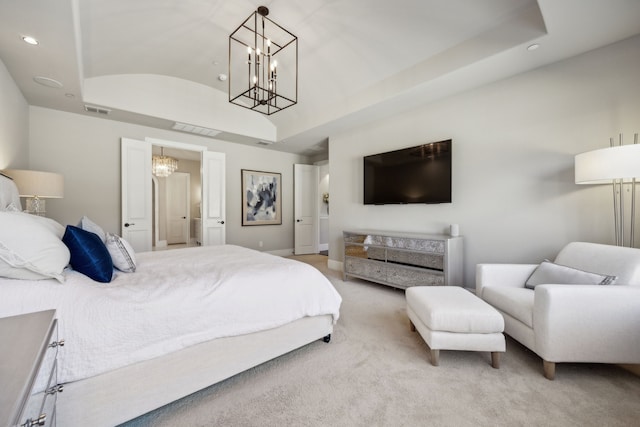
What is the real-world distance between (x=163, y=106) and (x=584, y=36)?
196 inches

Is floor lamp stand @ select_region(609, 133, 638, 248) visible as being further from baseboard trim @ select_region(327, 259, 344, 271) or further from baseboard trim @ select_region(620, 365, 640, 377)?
baseboard trim @ select_region(327, 259, 344, 271)

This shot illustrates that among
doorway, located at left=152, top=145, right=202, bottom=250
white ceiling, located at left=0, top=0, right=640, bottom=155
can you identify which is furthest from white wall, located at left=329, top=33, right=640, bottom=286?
doorway, located at left=152, top=145, right=202, bottom=250

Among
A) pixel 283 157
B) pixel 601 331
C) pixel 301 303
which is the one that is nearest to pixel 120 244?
pixel 301 303

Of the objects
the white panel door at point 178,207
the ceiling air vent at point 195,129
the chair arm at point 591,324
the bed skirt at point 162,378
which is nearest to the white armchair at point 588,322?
the chair arm at point 591,324

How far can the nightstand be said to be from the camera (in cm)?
48

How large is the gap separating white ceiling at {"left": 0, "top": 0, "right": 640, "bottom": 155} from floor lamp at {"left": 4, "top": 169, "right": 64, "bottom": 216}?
3.47 ft

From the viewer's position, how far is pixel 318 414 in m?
1.43

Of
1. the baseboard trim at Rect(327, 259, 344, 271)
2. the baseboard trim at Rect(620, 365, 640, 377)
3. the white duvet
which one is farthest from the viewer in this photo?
the baseboard trim at Rect(327, 259, 344, 271)

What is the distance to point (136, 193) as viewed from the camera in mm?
Result: 4211

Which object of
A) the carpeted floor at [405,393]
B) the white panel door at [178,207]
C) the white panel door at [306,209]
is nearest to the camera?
the carpeted floor at [405,393]

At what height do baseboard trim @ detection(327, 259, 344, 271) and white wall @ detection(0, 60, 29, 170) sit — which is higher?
white wall @ detection(0, 60, 29, 170)

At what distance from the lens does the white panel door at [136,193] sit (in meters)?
4.11

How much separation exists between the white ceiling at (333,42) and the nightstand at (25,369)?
90.1 inches

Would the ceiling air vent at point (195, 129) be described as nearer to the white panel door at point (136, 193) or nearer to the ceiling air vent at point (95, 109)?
the white panel door at point (136, 193)
